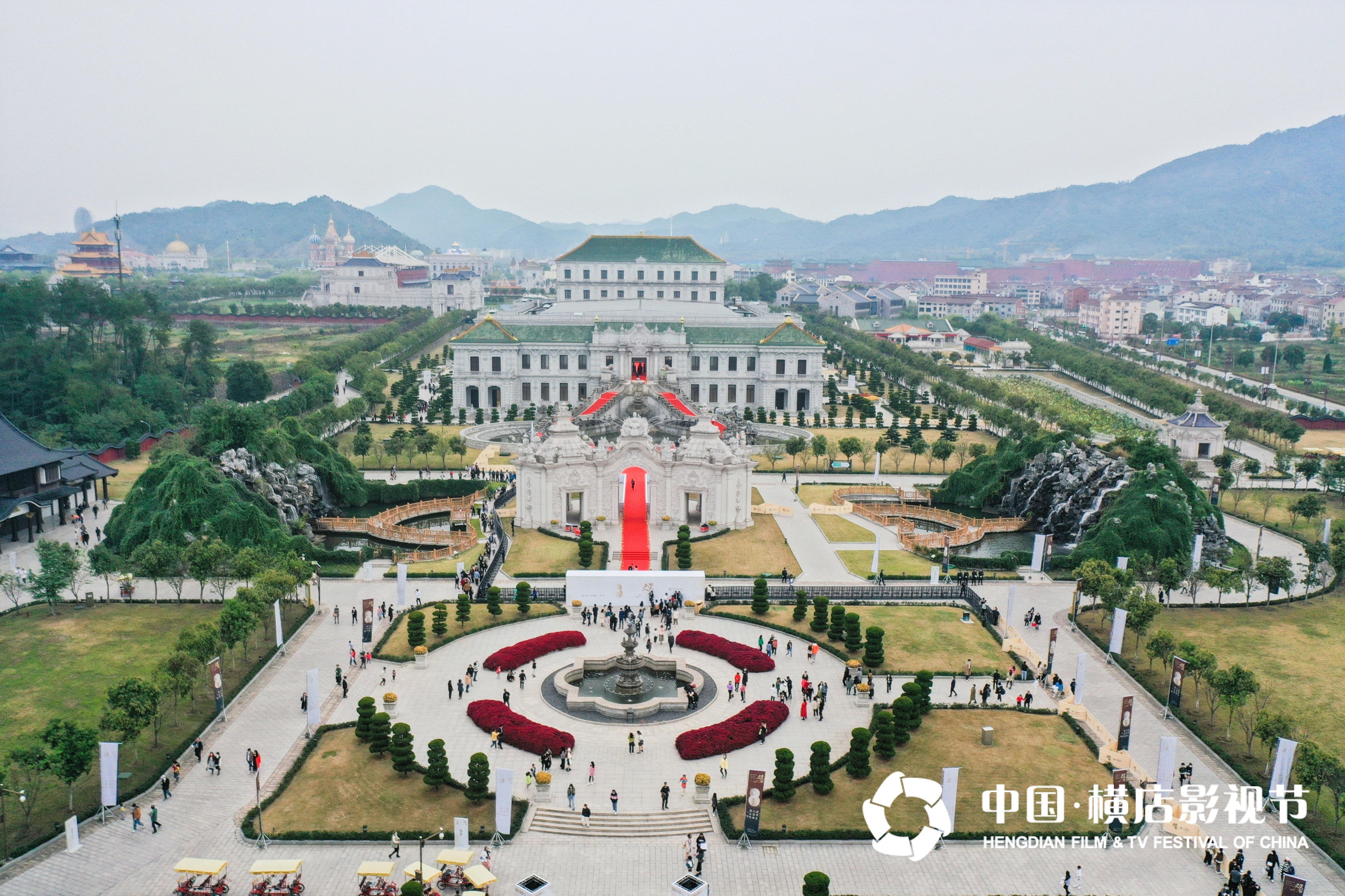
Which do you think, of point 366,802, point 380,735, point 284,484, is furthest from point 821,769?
point 284,484

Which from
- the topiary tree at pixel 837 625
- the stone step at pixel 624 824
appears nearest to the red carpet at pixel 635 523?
the topiary tree at pixel 837 625

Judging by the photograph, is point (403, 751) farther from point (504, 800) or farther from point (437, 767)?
point (504, 800)

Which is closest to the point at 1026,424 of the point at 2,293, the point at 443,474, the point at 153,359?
the point at 443,474

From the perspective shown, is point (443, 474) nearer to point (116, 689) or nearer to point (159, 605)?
point (159, 605)

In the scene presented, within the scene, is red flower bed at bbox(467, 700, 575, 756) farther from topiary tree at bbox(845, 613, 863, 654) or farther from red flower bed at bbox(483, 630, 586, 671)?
topiary tree at bbox(845, 613, 863, 654)

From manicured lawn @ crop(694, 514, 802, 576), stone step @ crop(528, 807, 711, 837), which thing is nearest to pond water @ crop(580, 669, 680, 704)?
stone step @ crop(528, 807, 711, 837)
